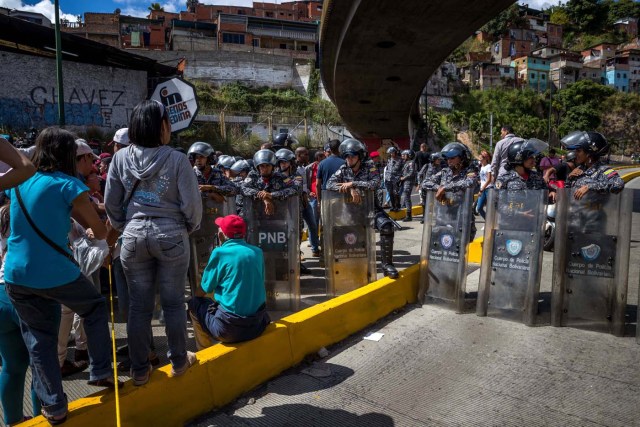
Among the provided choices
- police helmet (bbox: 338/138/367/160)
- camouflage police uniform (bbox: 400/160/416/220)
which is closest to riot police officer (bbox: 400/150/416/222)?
camouflage police uniform (bbox: 400/160/416/220)

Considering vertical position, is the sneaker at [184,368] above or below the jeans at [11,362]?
below

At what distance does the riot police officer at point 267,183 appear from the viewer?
5.30 m

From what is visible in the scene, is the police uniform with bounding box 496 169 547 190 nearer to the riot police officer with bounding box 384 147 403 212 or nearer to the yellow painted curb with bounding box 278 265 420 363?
the yellow painted curb with bounding box 278 265 420 363

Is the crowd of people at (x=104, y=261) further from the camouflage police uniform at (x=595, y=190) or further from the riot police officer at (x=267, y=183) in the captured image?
the camouflage police uniform at (x=595, y=190)

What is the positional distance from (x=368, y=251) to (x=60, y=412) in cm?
384

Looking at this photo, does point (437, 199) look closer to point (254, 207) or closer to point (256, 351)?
point (254, 207)

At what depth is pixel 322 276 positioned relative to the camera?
7062mm

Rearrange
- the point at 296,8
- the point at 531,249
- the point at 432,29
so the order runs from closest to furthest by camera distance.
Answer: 1. the point at 531,249
2. the point at 432,29
3. the point at 296,8

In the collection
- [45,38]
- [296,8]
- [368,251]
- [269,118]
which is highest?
[296,8]

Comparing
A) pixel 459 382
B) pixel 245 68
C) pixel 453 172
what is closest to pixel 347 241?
pixel 453 172

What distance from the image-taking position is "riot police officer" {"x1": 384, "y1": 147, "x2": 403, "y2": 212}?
12086 mm

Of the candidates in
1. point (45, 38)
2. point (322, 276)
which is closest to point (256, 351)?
point (322, 276)

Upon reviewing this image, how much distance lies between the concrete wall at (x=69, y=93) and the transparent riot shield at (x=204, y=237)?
17.8 m

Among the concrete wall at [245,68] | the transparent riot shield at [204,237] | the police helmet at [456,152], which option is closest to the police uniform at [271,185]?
the transparent riot shield at [204,237]
